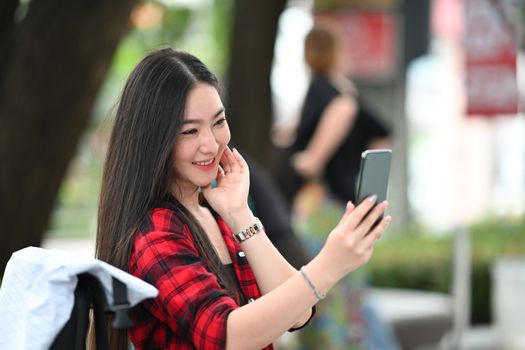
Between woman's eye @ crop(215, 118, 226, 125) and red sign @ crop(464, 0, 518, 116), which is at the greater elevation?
red sign @ crop(464, 0, 518, 116)

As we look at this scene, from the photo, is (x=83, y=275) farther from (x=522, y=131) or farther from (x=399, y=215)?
(x=522, y=131)

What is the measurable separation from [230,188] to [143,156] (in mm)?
248

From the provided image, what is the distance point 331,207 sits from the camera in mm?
6750

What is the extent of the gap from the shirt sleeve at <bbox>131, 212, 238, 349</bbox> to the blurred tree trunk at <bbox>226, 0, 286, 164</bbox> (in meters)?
5.64

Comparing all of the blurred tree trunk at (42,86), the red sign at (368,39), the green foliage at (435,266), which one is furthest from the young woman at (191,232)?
the red sign at (368,39)

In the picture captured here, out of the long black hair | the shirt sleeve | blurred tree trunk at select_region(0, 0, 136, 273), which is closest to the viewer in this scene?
the shirt sleeve

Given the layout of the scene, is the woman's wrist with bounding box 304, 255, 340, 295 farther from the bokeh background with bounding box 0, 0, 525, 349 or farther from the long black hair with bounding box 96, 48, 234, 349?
the bokeh background with bounding box 0, 0, 525, 349

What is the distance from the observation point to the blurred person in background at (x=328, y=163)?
6.76 metres

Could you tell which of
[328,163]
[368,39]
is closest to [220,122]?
[328,163]

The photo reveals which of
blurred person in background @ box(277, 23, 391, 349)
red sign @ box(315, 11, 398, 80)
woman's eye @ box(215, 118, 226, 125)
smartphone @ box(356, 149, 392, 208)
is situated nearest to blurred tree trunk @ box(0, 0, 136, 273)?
blurred person in background @ box(277, 23, 391, 349)

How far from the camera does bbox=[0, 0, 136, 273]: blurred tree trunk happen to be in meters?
5.18

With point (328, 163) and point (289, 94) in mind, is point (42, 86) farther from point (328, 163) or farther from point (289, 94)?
point (289, 94)

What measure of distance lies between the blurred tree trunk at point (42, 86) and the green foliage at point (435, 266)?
Result: 5.29 m

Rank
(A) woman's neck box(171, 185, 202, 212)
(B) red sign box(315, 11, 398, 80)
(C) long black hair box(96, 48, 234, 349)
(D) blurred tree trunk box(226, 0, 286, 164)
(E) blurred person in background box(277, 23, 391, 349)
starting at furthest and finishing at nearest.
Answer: (B) red sign box(315, 11, 398, 80), (D) blurred tree trunk box(226, 0, 286, 164), (E) blurred person in background box(277, 23, 391, 349), (A) woman's neck box(171, 185, 202, 212), (C) long black hair box(96, 48, 234, 349)
